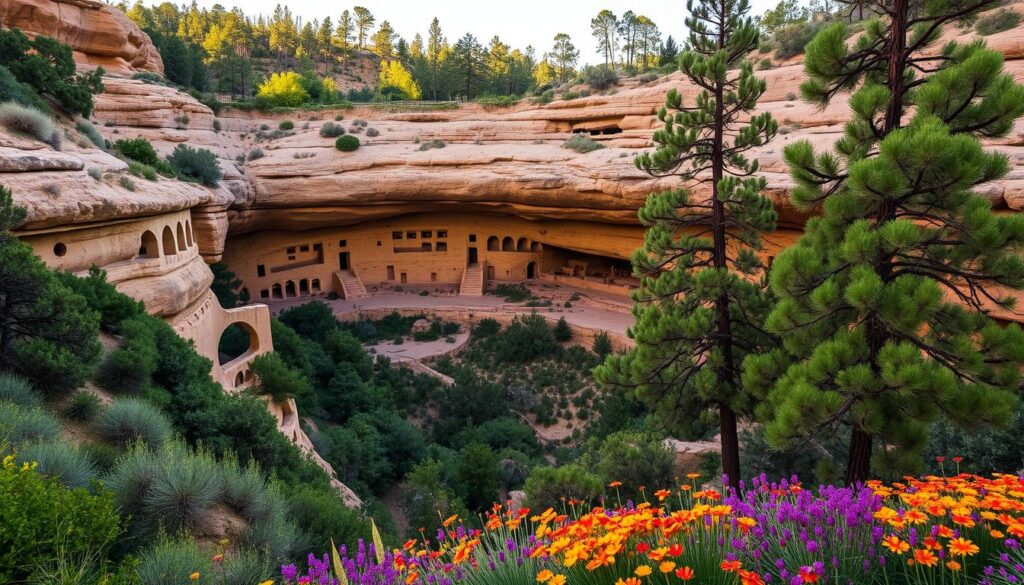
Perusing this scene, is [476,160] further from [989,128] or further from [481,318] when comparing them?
[989,128]

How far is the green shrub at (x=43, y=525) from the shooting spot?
2729mm

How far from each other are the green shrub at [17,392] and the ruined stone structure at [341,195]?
372 centimetres

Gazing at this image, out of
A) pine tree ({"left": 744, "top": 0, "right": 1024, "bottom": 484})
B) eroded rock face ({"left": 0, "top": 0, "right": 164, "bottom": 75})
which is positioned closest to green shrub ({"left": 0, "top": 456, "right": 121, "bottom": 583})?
pine tree ({"left": 744, "top": 0, "right": 1024, "bottom": 484})

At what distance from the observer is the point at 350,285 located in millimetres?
27438

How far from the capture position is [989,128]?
527 centimetres

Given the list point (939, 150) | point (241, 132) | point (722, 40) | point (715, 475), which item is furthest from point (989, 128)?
point (241, 132)

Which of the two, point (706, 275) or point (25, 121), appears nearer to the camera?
point (706, 275)

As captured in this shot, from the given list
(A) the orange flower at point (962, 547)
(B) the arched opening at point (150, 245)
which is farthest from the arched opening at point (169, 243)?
(A) the orange flower at point (962, 547)

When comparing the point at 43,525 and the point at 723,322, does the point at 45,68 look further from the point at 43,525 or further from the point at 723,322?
the point at 723,322

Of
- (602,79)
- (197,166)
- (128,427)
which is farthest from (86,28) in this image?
(128,427)

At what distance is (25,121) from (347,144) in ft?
45.9

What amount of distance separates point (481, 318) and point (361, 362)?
5980 mm

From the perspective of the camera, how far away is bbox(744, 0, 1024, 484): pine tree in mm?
4895

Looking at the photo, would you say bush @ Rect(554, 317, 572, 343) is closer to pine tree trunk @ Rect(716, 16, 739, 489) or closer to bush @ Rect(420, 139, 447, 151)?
bush @ Rect(420, 139, 447, 151)
